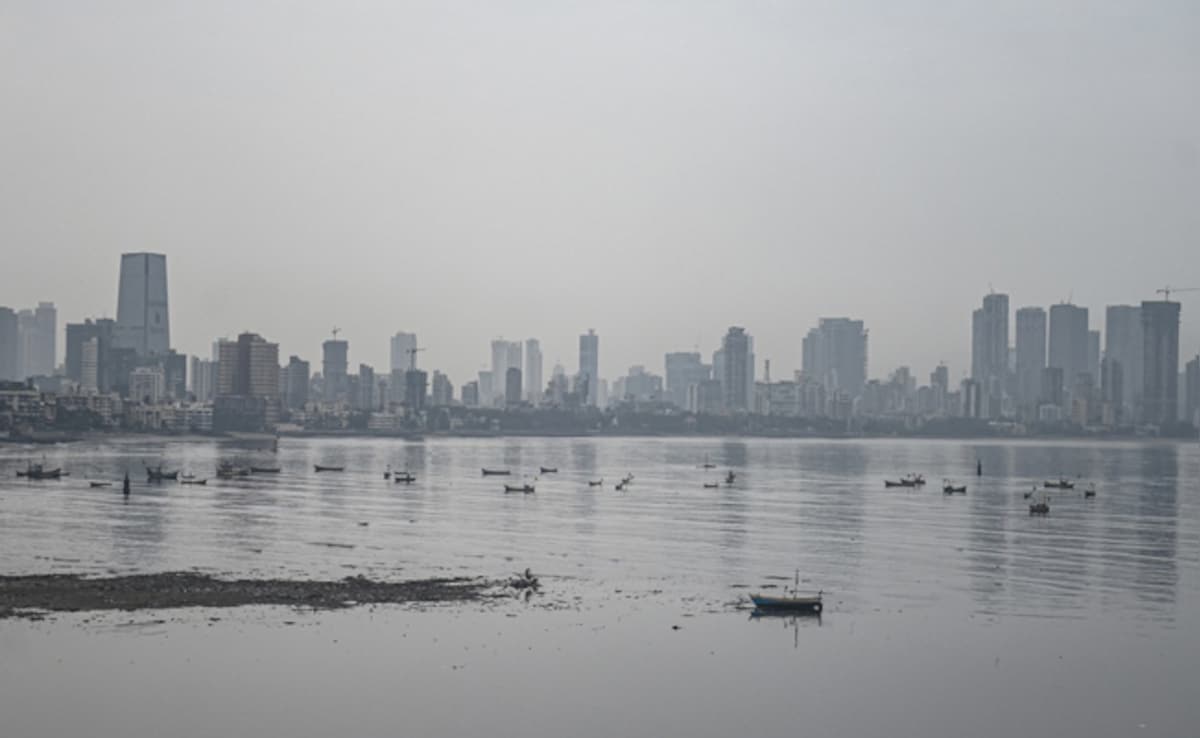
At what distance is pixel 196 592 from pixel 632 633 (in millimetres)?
16132

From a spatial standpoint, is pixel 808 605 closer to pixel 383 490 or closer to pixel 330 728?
pixel 330 728

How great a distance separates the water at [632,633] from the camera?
101 ft

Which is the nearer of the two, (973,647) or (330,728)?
(330,728)

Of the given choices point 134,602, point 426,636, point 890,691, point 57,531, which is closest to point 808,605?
point 890,691

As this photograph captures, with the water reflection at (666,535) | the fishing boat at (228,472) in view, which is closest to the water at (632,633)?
the water reflection at (666,535)

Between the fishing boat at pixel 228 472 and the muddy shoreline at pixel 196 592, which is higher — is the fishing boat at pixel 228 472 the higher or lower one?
the lower one

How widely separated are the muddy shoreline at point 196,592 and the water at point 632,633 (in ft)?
6.77

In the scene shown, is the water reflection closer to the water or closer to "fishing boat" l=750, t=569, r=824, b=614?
the water

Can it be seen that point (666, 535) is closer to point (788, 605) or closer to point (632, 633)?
point (788, 605)

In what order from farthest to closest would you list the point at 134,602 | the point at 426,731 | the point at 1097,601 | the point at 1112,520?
the point at 1112,520
the point at 1097,601
the point at 134,602
the point at 426,731

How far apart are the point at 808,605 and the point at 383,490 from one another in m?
69.5

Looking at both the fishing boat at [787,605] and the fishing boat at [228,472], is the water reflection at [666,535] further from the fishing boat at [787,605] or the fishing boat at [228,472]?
the fishing boat at [228,472]

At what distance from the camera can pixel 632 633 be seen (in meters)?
39.9

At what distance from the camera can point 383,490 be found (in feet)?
355
